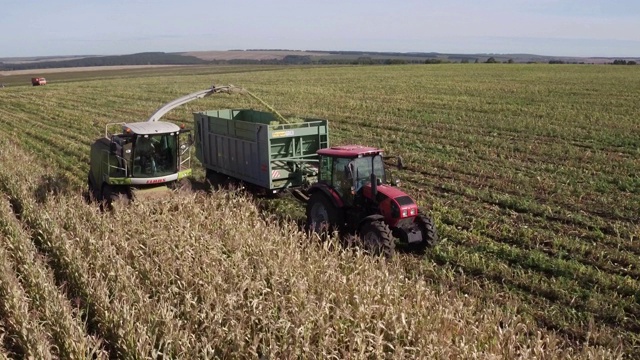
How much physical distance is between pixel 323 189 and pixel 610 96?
28.8 metres

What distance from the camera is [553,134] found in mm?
20891

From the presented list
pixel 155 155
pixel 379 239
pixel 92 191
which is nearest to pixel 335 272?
pixel 379 239

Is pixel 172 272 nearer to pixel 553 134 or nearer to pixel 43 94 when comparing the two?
pixel 553 134

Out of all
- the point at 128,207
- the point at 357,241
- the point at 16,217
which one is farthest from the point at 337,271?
the point at 16,217

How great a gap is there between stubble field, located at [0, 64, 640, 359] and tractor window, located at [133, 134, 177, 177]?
86 centimetres

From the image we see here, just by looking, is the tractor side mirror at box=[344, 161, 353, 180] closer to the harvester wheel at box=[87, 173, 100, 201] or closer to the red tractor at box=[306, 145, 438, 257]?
the red tractor at box=[306, 145, 438, 257]

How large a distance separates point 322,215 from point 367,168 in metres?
1.23

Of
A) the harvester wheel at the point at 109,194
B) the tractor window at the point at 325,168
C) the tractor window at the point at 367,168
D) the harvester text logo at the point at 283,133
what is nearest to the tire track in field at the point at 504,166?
the tractor window at the point at 367,168

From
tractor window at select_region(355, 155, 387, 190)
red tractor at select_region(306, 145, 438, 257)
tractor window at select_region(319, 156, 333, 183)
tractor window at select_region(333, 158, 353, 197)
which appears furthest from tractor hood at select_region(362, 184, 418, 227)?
tractor window at select_region(319, 156, 333, 183)

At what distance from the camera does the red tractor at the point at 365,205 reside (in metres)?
9.12

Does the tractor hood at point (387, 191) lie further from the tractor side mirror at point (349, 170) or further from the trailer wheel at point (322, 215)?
the trailer wheel at point (322, 215)

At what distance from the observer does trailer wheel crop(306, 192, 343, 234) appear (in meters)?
10.0

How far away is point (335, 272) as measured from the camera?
735 cm

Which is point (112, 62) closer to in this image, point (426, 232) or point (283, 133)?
point (283, 133)
